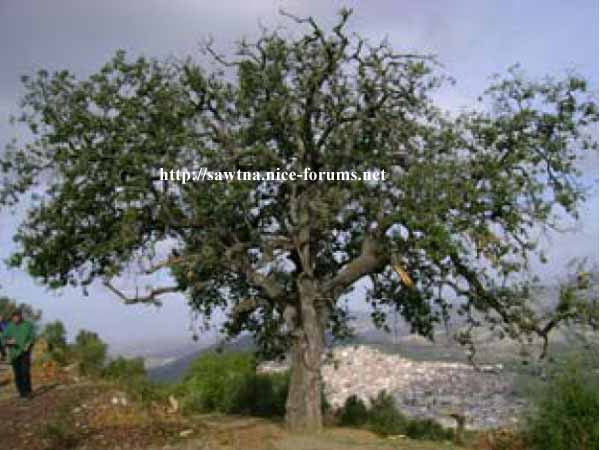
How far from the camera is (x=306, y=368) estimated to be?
15812 millimetres

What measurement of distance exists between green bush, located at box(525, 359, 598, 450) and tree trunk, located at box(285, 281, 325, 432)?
189 inches

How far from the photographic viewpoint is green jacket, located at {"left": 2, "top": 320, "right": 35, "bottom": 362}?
17.4m

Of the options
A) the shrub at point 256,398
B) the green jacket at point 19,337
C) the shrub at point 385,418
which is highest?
the green jacket at point 19,337

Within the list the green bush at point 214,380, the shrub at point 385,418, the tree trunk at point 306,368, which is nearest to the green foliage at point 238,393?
the green bush at point 214,380

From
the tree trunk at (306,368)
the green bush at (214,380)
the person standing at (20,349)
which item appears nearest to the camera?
the tree trunk at (306,368)

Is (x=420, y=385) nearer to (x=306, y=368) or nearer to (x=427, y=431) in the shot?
(x=427, y=431)

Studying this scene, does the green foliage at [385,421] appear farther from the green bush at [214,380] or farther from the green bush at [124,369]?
the green bush at [124,369]

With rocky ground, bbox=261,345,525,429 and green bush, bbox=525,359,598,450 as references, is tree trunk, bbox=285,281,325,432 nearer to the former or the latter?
green bush, bbox=525,359,598,450

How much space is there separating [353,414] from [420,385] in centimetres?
1821

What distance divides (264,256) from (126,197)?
2861mm

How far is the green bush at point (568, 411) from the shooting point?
11.3m

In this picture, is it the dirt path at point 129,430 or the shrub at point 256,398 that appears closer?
the dirt path at point 129,430

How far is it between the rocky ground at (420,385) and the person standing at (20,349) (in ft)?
28.9

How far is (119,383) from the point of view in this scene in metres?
18.3
